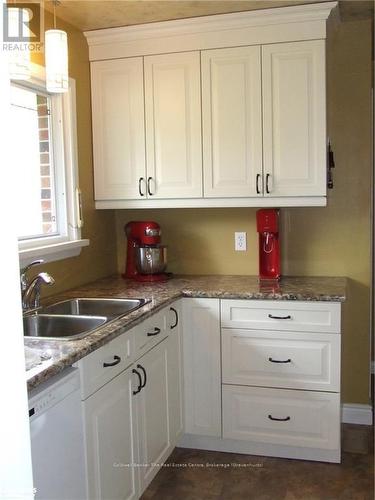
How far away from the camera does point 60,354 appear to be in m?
1.66

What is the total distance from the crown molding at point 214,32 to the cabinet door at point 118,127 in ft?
0.30

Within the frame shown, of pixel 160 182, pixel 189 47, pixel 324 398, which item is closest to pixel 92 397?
pixel 324 398

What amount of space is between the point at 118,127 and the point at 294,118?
1011mm

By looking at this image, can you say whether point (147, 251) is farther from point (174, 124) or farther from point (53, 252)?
point (174, 124)

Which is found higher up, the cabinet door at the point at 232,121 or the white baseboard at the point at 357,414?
the cabinet door at the point at 232,121

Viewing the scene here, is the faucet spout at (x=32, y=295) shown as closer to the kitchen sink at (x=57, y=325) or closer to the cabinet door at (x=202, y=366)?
the kitchen sink at (x=57, y=325)

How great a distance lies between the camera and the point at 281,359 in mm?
2648

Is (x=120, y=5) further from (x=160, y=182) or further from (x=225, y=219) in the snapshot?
(x=225, y=219)

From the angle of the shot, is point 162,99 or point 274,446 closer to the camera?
point 274,446

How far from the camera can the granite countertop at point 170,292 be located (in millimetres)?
1790

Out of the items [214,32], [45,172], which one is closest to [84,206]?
[45,172]

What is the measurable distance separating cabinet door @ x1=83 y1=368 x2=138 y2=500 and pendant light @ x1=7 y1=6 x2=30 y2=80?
4.57ft

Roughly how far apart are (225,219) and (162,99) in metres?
0.81

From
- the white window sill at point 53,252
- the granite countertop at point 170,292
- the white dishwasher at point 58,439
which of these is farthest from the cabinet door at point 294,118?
the white dishwasher at point 58,439
